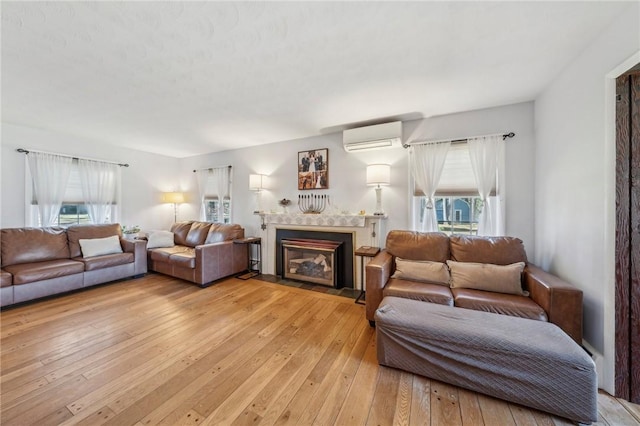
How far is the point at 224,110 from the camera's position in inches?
110

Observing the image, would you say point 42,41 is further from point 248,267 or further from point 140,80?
point 248,267

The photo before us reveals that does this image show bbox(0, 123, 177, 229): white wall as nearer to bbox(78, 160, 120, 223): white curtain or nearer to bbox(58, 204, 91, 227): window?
bbox(78, 160, 120, 223): white curtain

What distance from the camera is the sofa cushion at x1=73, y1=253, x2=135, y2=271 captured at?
326 cm

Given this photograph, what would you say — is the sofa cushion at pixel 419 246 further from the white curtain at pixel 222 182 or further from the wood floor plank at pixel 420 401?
the white curtain at pixel 222 182

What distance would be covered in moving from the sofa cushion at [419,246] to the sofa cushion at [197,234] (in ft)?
10.8

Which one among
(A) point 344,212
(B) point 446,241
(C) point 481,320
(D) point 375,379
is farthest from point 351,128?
(D) point 375,379

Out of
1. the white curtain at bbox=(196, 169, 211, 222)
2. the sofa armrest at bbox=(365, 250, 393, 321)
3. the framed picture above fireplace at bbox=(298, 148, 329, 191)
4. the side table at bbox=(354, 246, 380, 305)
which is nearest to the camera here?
the sofa armrest at bbox=(365, 250, 393, 321)

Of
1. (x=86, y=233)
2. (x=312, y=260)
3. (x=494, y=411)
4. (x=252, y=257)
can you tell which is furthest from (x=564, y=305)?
(x=86, y=233)

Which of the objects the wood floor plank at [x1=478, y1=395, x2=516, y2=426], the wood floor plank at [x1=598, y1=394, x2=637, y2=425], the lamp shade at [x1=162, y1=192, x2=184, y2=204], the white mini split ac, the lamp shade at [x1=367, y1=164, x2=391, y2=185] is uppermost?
the white mini split ac

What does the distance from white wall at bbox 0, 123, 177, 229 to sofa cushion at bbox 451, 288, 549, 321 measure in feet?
18.6

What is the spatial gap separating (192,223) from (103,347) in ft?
9.48

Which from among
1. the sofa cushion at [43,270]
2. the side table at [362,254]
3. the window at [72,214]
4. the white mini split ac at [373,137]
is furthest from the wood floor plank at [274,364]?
the window at [72,214]

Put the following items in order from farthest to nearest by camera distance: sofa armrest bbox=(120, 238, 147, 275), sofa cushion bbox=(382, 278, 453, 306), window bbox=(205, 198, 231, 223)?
1. window bbox=(205, 198, 231, 223)
2. sofa armrest bbox=(120, 238, 147, 275)
3. sofa cushion bbox=(382, 278, 453, 306)

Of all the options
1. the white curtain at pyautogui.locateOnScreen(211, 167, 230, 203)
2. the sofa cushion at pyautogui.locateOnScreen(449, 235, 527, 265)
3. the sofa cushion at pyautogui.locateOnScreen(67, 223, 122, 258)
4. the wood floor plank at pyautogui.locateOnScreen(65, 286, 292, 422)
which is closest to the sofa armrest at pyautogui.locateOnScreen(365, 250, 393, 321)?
the sofa cushion at pyautogui.locateOnScreen(449, 235, 527, 265)
